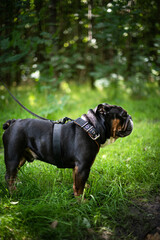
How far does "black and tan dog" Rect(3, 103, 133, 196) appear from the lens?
2336 mm

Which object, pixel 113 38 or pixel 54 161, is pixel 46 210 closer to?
pixel 54 161

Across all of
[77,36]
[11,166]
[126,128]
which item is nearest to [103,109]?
[126,128]

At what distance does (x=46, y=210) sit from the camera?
2125mm

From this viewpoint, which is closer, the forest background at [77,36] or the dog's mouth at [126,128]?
the dog's mouth at [126,128]

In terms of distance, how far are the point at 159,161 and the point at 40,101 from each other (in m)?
4.19

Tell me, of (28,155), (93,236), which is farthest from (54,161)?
(93,236)

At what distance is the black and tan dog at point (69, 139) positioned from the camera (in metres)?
2.34

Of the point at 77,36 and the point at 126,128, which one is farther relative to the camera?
the point at 77,36

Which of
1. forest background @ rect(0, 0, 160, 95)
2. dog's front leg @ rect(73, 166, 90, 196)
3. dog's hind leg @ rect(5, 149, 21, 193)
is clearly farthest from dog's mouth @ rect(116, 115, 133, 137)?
forest background @ rect(0, 0, 160, 95)

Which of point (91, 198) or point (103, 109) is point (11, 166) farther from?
point (103, 109)

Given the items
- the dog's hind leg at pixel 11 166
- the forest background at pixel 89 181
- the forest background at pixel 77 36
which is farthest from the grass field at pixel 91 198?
the forest background at pixel 77 36

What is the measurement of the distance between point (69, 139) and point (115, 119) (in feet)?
2.10

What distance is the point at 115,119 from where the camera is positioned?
2479 mm

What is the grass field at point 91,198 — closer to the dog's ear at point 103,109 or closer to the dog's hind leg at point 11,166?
the dog's hind leg at point 11,166
